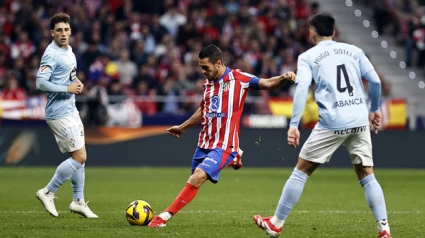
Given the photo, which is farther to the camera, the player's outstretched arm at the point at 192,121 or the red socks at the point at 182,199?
the player's outstretched arm at the point at 192,121

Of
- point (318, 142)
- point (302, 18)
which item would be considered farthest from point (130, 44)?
point (318, 142)

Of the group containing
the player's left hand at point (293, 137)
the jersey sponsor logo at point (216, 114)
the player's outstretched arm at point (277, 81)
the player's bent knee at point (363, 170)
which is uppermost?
the player's outstretched arm at point (277, 81)

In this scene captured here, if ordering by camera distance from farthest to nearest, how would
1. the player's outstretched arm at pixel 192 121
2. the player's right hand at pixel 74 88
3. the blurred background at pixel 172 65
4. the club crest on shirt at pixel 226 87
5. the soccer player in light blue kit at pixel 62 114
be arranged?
the blurred background at pixel 172 65 → the soccer player in light blue kit at pixel 62 114 → the player's right hand at pixel 74 88 → the player's outstretched arm at pixel 192 121 → the club crest on shirt at pixel 226 87

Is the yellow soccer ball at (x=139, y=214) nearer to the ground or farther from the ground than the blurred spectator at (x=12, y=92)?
farther from the ground

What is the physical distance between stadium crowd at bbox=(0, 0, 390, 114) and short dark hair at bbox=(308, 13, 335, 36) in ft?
45.7

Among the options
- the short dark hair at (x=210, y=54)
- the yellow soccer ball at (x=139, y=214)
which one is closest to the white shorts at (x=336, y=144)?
the short dark hair at (x=210, y=54)

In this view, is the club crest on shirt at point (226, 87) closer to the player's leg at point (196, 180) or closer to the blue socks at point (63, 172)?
the player's leg at point (196, 180)

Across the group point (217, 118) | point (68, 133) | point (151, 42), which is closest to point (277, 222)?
point (217, 118)

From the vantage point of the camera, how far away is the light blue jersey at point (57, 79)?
408 inches

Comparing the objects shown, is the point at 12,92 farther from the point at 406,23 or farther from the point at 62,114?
the point at 406,23

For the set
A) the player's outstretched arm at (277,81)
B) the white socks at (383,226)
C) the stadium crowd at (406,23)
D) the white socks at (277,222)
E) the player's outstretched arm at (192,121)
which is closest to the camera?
the white socks at (383,226)

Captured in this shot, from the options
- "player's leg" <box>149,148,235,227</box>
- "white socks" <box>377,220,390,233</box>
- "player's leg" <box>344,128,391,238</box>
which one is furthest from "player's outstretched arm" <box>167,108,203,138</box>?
"white socks" <box>377,220,390,233</box>

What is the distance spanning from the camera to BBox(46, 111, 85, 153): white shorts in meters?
10.6

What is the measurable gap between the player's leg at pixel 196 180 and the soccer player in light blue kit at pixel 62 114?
5.09ft
